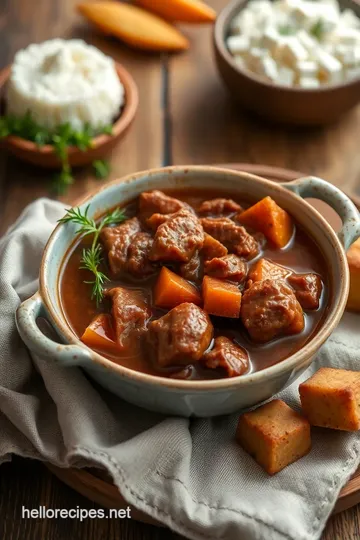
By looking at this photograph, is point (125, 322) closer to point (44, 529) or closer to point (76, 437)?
point (76, 437)

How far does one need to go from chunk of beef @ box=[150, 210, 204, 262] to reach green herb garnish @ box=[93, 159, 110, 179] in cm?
131

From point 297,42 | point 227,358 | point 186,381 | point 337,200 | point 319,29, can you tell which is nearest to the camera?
point 186,381

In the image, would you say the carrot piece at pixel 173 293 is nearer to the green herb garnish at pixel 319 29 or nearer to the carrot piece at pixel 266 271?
the carrot piece at pixel 266 271

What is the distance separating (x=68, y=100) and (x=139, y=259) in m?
1.56

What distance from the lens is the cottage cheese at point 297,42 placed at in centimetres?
424

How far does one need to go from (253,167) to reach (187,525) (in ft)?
5.71

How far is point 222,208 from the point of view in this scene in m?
3.15

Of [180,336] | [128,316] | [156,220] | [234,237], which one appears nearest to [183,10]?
[156,220]

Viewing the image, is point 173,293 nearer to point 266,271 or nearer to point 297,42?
point 266,271

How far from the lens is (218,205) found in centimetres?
315

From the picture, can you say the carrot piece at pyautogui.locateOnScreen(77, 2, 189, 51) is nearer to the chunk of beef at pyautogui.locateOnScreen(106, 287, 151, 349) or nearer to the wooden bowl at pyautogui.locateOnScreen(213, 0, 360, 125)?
the wooden bowl at pyautogui.locateOnScreen(213, 0, 360, 125)

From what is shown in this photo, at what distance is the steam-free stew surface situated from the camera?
2.66 m

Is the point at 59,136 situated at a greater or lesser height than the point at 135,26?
lesser

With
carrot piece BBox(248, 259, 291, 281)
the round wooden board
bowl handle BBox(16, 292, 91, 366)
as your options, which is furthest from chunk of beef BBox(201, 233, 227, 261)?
the round wooden board
